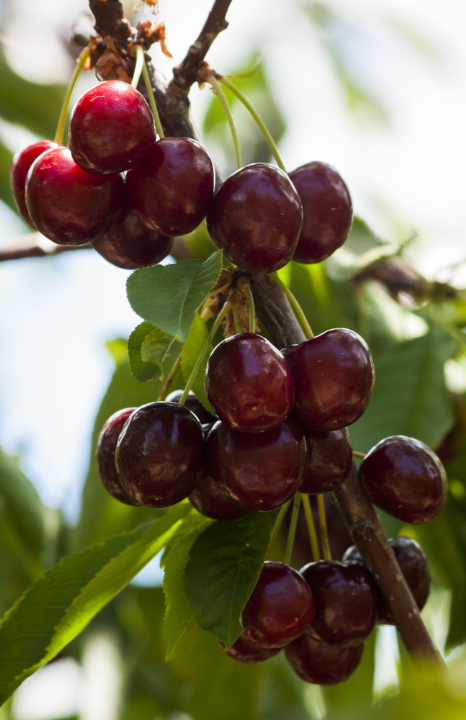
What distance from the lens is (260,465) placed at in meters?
0.65

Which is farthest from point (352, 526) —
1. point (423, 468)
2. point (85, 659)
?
point (85, 659)

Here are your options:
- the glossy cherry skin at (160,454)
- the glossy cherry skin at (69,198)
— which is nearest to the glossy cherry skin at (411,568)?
the glossy cherry skin at (160,454)

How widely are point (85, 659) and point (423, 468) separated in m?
1.24

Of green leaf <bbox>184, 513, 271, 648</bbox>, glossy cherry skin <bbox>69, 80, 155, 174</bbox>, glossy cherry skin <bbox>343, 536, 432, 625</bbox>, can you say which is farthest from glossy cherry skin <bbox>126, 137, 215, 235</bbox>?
glossy cherry skin <bbox>343, 536, 432, 625</bbox>

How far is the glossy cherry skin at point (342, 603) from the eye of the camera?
0.77m

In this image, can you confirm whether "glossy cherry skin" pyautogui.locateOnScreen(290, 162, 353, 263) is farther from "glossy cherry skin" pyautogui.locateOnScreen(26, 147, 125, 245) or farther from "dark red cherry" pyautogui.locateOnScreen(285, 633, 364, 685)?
Result: "dark red cherry" pyautogui.locateOnScreen(285, 633, 364, 685)

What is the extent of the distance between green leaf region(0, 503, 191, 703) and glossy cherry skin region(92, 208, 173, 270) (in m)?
0.32

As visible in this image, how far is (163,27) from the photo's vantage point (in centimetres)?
81

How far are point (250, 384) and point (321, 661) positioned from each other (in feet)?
1.37

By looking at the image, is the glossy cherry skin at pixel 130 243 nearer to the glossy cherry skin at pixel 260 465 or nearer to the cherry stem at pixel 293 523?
the glossy cherry skin at pixel 260 465

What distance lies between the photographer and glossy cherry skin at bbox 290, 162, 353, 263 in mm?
775

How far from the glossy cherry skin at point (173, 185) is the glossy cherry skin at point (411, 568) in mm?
477

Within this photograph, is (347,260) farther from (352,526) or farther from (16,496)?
(16,496)

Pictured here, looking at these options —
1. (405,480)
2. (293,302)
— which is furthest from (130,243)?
(405,480)
